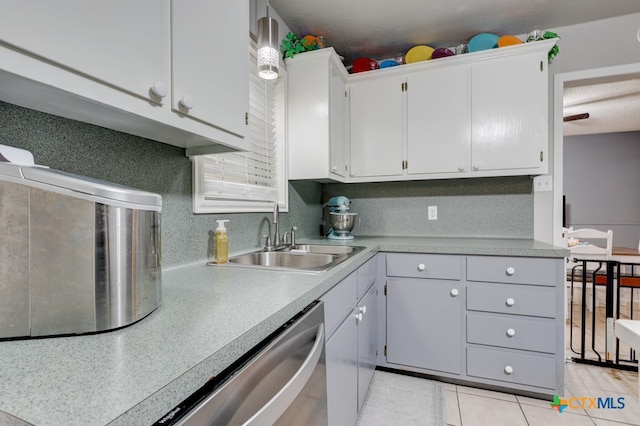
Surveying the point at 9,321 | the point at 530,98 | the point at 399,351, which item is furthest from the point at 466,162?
the point at 9,321

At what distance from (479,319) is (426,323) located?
31 centimetres

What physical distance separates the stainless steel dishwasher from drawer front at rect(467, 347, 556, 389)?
1320 mm

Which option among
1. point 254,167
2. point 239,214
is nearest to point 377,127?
point 254,167

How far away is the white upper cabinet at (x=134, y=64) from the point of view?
583 millimetres

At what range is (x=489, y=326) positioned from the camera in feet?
6.27

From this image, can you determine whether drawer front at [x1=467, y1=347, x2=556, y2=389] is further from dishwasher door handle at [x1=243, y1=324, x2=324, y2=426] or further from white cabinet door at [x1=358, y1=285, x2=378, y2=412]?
dishwasher door handle at [x1=243, y1=324, x2=324, y2=426]

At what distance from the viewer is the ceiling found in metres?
2.04

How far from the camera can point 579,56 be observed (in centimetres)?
231

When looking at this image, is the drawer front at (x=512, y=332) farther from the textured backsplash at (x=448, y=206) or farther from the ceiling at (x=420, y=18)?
→ the ceiling at (x=420, y=18)

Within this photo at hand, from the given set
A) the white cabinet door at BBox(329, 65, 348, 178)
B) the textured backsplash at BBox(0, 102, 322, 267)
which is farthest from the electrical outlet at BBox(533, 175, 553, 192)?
the textured backsplash at BBox(0, 102, 322, 267)

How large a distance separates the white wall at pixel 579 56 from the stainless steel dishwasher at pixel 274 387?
211 centimetres

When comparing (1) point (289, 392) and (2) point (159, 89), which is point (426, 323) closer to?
(1) point (289, 392)

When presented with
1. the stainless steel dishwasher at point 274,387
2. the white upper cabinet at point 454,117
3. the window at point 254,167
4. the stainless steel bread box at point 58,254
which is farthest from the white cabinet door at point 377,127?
the stainless steel bread box at point 58,254

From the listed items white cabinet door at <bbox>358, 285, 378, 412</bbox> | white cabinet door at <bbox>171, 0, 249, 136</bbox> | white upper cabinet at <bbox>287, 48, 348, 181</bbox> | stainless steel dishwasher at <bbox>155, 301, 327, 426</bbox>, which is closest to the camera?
stainless steel dishwasher at <bbox>155, 301, 327, 426</bbox>
